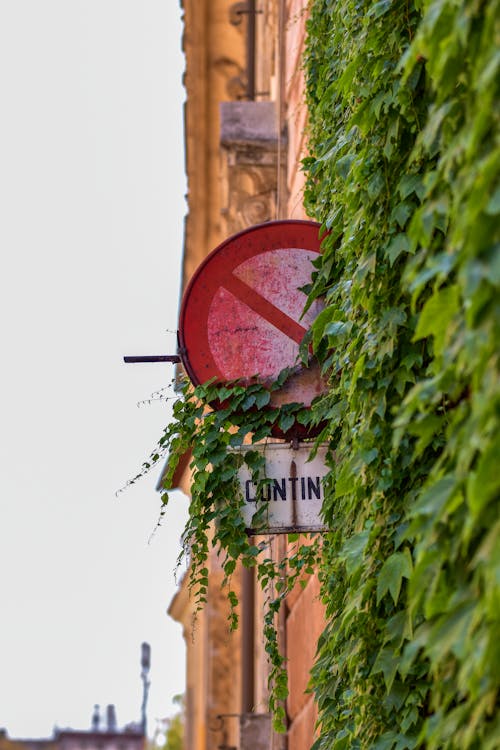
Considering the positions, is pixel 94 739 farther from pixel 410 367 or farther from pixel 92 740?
pixel 410 367

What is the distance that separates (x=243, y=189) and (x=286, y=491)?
6560mm

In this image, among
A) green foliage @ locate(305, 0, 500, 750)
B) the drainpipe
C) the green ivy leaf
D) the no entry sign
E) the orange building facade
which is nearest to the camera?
green foliage @ locate(305, 0, 500, 750)

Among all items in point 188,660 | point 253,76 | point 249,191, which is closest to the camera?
point 249,191

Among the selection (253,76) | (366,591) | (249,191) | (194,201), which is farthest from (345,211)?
(194,201)

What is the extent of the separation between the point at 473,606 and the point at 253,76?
39.4 feet

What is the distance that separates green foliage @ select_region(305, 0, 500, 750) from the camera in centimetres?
270

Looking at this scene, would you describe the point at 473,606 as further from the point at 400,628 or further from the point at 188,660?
the point at 188,660

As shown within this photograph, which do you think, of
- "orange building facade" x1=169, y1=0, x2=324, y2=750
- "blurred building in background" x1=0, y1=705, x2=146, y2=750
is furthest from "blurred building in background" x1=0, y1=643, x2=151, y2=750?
"orange building facade" x1=169, y1=0, x2=324, y2=750

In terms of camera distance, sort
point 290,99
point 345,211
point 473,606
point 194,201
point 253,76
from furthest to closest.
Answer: point 194,201 < point 253,76 < point 290,99 < point 345,211 < point 473,606

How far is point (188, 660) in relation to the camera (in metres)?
18.5

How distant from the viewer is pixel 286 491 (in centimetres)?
510

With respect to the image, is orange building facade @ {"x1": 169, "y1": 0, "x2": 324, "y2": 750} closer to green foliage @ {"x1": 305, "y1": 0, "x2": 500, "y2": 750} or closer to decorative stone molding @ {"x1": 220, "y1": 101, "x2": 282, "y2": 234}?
decorative stone molding @ {"x1": 220, "y1": 101, "x2": 282, "y2": 234}

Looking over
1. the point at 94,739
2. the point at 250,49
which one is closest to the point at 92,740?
the point at 94,739

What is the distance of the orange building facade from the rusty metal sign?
1.80 feet
